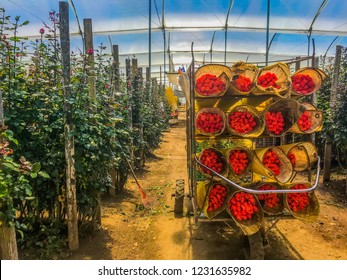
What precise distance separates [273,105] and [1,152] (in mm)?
2373

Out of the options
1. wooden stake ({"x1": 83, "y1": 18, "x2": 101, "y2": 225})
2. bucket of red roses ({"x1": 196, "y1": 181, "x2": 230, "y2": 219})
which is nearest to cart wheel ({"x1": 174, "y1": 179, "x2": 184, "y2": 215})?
wooden stake ({"x1": 83, "y1": 18, "x2": 101, "y2": 225})

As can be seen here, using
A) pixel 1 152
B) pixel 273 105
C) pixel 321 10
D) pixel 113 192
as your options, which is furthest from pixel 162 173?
pixel 321 10

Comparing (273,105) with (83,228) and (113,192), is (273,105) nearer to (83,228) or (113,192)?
(83,228)

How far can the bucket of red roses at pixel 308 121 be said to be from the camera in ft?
9.71

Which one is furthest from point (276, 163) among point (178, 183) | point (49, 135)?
point (49, 135)

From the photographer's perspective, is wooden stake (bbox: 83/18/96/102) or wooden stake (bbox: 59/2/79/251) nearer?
wooden stake (bbox: 59/2/79/251)

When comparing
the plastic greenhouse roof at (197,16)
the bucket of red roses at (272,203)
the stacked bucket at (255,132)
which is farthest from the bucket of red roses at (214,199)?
the plastic greenhouse roof at (197,16)

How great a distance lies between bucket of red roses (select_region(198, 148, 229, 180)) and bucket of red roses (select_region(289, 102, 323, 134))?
0.78m

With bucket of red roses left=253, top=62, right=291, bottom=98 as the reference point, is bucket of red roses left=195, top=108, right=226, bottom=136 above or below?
below

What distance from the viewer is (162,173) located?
686 centimetres

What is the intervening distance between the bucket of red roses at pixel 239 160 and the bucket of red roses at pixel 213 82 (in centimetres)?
59

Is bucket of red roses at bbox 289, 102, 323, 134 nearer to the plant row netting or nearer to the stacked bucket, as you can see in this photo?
the stacked bucket

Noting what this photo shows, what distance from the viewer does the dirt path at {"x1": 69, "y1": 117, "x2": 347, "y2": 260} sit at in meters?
3.30

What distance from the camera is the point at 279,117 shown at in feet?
9.37
